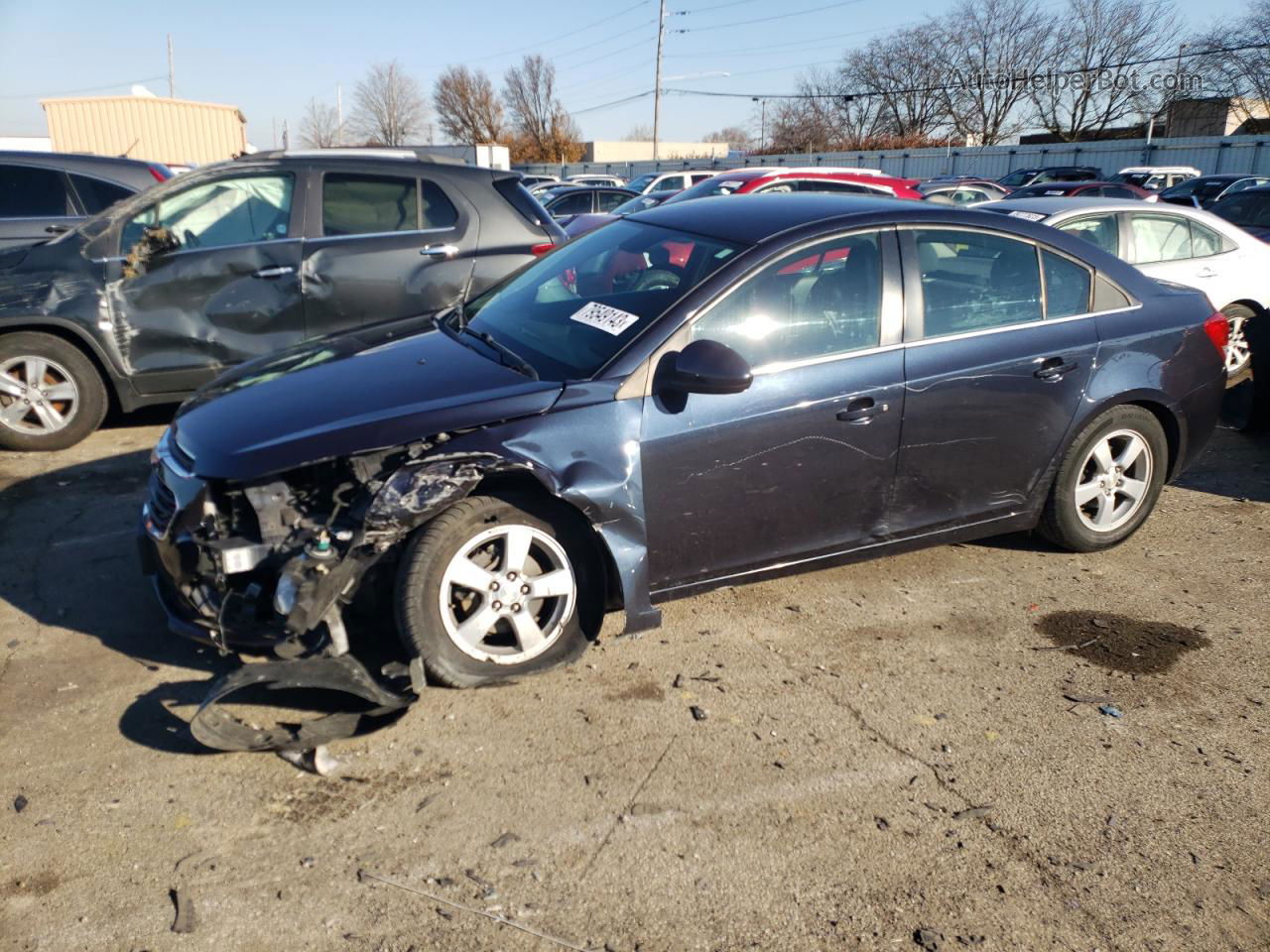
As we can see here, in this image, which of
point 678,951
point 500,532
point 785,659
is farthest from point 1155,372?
point 678,951

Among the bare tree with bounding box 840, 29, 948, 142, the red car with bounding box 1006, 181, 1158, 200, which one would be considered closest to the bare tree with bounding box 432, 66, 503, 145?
the bare tree with bounding box 840, 29, 948, 142

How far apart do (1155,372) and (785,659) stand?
2.38 m

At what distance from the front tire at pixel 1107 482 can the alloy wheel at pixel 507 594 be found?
2504mm

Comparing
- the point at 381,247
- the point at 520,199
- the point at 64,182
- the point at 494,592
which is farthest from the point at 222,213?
the point at 494,592

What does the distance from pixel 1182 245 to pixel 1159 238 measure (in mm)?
238

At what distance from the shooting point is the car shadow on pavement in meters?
3.44

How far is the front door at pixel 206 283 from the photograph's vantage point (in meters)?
6.14

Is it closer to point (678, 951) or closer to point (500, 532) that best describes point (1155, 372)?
point (500, 532)

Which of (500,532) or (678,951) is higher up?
(500,532)

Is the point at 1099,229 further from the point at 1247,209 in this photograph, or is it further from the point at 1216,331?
the point at 1247,209

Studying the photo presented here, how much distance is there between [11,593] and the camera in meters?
4.22

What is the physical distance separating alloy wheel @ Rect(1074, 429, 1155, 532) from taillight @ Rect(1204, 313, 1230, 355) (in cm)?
66

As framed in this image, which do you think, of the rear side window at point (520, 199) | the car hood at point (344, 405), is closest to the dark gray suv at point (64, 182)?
the rear side window at point (520, 199)

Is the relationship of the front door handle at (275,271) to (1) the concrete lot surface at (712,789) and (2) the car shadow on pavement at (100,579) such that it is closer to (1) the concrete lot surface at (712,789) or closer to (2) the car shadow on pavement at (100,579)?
(2) the car shadow on pavement at (100,579)
